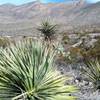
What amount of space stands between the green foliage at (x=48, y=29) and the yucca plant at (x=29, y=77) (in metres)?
21.5

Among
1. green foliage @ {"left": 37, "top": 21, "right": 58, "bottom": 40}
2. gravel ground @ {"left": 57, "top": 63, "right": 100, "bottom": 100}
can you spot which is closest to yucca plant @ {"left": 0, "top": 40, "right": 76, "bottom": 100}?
gravel ground @ {"left": 57, "top": 63, "right": 100, "bottom": 100}

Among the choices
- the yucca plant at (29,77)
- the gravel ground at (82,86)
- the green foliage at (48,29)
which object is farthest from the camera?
the green foliage at (48,29)

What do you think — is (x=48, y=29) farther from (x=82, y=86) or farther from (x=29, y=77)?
(x=29, y=77)

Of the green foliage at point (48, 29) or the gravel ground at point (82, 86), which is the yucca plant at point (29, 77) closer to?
the gravel ground at point (82, 86)

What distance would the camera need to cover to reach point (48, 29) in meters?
31.4

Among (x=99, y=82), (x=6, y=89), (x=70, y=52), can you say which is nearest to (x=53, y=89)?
(x=6, y=89)

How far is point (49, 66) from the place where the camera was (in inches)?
355

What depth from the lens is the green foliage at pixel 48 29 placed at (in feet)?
101

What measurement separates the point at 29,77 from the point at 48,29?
22.8 metres

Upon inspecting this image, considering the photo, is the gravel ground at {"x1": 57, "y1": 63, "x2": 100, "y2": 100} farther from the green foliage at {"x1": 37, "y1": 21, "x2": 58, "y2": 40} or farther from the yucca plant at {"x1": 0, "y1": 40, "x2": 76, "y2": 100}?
the yucca plant at {"x1": 0, "y1": 40, "x2": 76, "y2": 100}

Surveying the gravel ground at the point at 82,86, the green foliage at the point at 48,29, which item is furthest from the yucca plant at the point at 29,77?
the green foliage at the point at 48,29

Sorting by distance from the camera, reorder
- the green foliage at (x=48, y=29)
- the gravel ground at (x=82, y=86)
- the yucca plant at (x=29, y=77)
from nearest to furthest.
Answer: the yucca plant at (x=29, y=77), the gravel ground at (x=82, y=86), the green foliage at (x=48, y=29)

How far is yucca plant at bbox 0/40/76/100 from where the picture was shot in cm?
863

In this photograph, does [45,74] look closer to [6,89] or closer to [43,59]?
[43,59]
